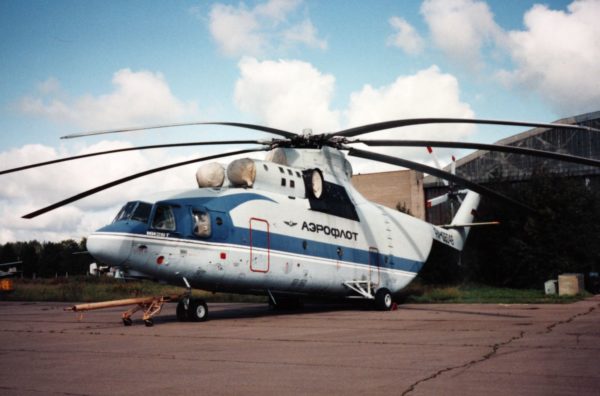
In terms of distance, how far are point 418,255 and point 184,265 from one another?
38.8 feet

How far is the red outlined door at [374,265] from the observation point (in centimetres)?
2031

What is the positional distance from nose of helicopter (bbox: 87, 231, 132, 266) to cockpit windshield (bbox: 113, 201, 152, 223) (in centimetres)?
75

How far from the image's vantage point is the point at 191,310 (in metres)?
15.1

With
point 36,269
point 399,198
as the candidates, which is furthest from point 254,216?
point 36,269

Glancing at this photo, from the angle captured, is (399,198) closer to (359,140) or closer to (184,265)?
(359,140)

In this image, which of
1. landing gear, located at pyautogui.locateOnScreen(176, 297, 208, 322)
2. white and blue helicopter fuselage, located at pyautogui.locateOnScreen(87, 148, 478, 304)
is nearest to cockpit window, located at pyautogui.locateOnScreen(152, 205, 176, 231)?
white and blue helicopter fuselage, located at pyautogui.locateOnScreen(87, 148, 478, 304)

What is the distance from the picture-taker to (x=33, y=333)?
13227 mm

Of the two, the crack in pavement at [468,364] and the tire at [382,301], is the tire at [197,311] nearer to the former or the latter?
the tire at [382,301]

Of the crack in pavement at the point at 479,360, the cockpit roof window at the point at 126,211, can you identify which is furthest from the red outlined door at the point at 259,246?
the crack in pavement at the point at 479,360

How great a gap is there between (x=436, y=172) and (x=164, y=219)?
7525 millimetres

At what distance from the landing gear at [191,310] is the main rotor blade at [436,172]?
675 cm

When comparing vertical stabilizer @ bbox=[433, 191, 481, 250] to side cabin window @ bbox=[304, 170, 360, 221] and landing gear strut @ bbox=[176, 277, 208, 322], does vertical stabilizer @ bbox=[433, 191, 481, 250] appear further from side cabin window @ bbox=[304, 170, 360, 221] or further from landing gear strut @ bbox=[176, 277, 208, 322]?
landing gear strut @ bbox=[176, 277, 208, 322]

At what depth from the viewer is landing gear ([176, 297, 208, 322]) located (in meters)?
15.1

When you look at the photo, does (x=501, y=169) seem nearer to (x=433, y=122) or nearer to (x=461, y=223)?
(x=461, y=223)
